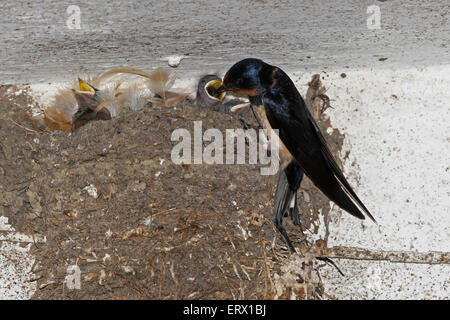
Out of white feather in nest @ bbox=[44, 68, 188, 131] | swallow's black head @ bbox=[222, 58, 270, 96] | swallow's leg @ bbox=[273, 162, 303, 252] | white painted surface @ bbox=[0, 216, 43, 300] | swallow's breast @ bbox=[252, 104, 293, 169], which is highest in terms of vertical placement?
swallow's black head @ bbox=[222, 58, 270, 96]

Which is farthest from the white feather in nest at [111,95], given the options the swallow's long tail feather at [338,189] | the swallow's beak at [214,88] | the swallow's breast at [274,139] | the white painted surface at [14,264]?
the swallow's long tail feather at [338,189]

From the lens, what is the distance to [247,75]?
7.16 ft

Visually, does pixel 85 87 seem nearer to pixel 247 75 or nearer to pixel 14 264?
pixel 247 75

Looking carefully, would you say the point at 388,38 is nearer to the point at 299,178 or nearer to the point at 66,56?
the point at 299,178

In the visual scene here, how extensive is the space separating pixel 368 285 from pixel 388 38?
0.93 meters

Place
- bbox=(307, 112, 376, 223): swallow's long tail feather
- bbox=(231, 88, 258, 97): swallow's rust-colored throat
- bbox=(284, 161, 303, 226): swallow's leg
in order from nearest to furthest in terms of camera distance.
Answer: bbox=(307, 112, 376, 223): swallow's long tail feather < bbox=(284, 161, 303, 226): swallow's leg < bbox=(231, 88, 258, 97): swallow's rust-colored throat

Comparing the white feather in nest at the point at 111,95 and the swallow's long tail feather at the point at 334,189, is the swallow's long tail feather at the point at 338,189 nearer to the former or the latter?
the swallow's long tail feather at the point at 334,189

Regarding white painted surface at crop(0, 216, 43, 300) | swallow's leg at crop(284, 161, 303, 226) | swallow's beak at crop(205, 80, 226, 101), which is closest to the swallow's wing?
swallow's leg at crop(284, 161, 303, 226)

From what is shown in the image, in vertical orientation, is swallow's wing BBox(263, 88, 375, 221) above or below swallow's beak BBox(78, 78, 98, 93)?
below

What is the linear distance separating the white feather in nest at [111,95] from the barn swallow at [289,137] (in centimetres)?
23

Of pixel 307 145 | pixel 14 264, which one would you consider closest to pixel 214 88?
pixel 307 145

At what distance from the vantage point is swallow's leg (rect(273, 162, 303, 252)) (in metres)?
2.04

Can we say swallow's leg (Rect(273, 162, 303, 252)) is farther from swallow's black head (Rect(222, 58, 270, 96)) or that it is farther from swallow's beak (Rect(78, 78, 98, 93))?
swallow's beak (Rect(78, 78, 98, 93))

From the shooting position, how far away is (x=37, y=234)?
7.57 ft
